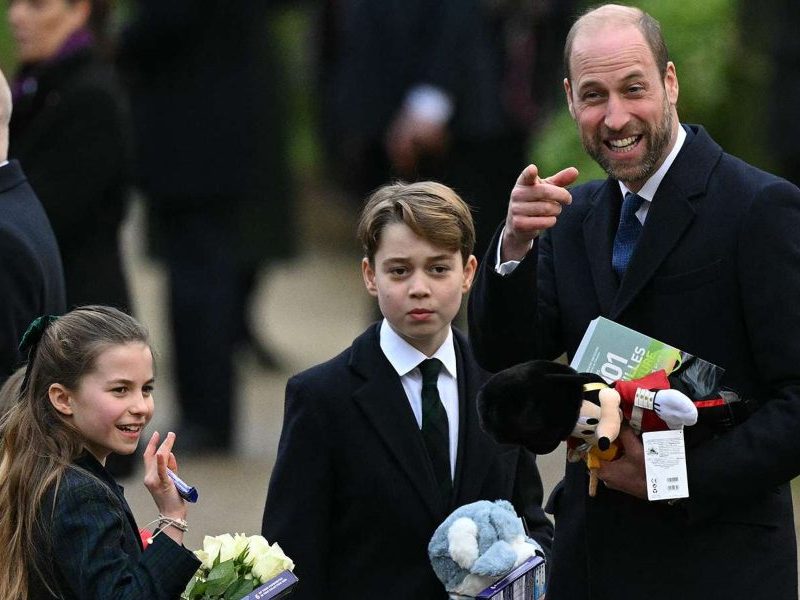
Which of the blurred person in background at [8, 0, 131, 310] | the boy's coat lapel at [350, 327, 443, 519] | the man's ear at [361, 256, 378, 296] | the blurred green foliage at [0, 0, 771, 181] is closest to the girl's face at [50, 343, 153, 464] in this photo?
the boy's coat lapel at [350, 327, 443, 519]

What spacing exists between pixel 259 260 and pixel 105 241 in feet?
9.18

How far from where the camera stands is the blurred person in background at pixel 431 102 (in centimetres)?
809

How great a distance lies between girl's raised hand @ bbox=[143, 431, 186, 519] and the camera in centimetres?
361

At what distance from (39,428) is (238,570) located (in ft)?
1.68

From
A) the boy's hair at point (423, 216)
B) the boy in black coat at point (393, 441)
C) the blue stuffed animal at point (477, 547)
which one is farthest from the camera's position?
the boy's hair at point (423, 216)

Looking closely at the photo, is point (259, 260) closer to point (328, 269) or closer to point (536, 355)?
point (328, 269)

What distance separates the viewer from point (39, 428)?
371cm

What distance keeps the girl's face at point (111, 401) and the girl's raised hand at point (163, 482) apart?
75 mm

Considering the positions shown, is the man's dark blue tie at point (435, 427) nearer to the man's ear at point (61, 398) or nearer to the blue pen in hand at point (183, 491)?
the blue pen in hand at point (183, 491)

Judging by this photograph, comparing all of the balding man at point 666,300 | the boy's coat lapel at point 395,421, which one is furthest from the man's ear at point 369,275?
the balding man at point 666,300

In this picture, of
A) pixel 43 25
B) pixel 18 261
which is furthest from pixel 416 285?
pixel 43 25

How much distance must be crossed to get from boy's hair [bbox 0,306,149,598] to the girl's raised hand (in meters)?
0.17

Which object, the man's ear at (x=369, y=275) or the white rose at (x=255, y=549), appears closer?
the white rose at (x=255, y=549)

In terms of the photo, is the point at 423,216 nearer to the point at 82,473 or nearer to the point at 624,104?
the point at 624,104
